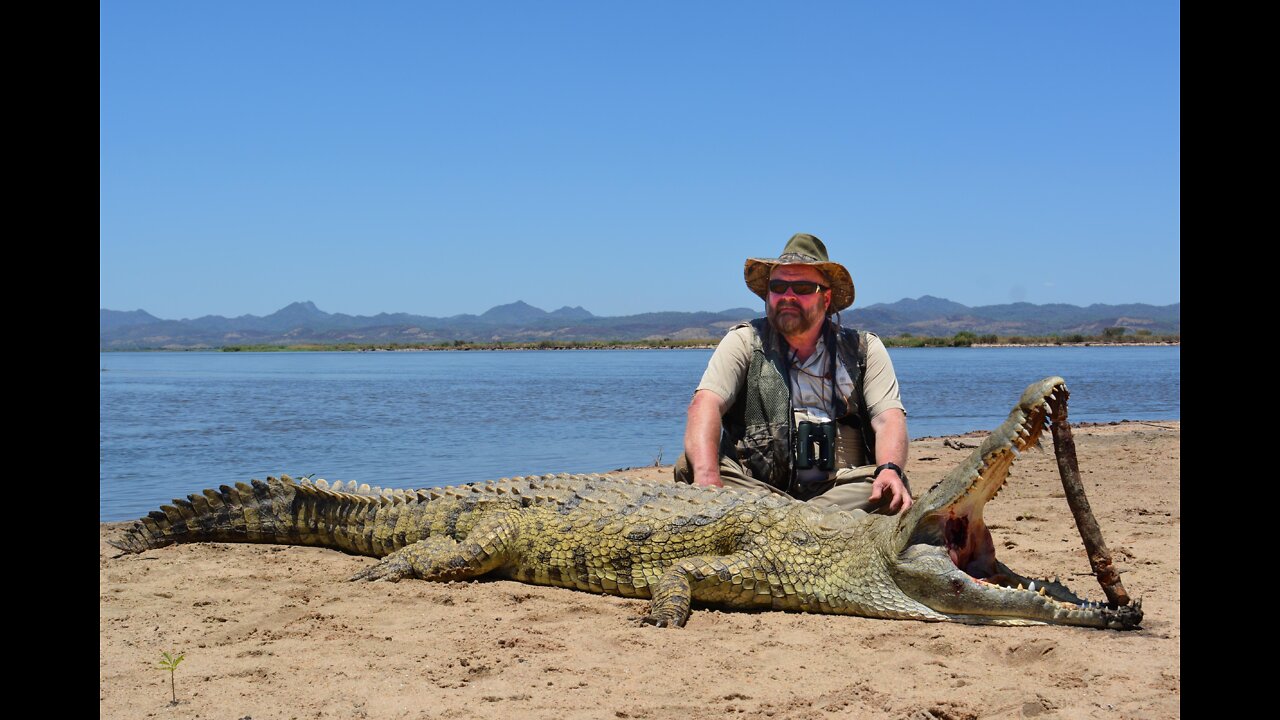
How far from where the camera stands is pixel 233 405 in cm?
2116

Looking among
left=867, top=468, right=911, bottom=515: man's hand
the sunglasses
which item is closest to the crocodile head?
left=867, top=468, right=911, bottom=515: man's hand

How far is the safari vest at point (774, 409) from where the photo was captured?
18.6 ft

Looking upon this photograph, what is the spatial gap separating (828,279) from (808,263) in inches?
10.6

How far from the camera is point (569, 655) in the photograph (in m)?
3.99

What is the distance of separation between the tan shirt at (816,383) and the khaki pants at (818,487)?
0.08 metres

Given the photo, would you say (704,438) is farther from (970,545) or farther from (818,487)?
(970,545)

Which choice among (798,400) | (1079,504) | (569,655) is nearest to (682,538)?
(569,655)

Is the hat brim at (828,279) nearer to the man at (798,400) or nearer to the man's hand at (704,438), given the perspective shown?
the man at (798,400)

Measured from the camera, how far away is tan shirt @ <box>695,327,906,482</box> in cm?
565

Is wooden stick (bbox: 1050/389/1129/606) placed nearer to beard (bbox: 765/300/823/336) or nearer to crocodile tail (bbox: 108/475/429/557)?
beard (bbox: 765/300/823/336)

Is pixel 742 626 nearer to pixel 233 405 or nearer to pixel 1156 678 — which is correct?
pixel 1156 678
